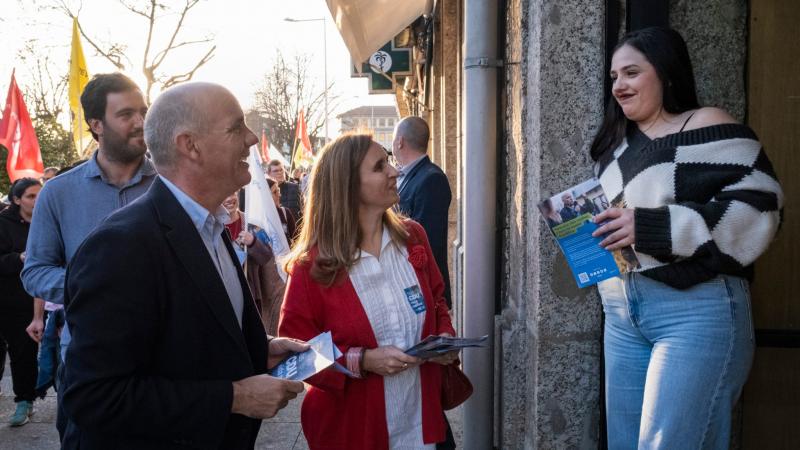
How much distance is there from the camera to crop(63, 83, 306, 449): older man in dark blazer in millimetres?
1796

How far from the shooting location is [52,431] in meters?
5.86

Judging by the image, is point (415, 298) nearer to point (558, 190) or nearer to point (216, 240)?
point (558, 190)

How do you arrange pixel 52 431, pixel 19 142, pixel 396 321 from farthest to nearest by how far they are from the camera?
1. pixel 19 142
2. pixel 52 431
3. pixel 396 321

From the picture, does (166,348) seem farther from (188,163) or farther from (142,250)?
(188,163)

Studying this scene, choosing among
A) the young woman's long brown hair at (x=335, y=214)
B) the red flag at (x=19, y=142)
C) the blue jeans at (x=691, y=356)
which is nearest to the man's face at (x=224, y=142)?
the young woman's long brown hair at (x=335, y=214)

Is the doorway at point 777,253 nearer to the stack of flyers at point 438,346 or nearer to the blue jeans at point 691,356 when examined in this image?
the blue jeans at point 691,356

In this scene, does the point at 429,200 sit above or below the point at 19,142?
below

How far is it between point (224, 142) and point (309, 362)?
71 cm

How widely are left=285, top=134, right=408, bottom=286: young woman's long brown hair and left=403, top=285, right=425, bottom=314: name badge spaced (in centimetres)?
21

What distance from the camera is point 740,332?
2.26m

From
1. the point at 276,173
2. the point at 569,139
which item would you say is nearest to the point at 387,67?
the point at 276,173

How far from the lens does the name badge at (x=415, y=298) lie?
9.68 feet

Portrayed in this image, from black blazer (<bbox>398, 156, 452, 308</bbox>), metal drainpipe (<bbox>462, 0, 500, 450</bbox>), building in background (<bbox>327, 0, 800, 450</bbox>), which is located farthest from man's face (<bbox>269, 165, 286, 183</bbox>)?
building in background (<bbox>327, 0, 800, 450</bbox>)

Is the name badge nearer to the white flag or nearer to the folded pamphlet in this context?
the folded pamphlet
